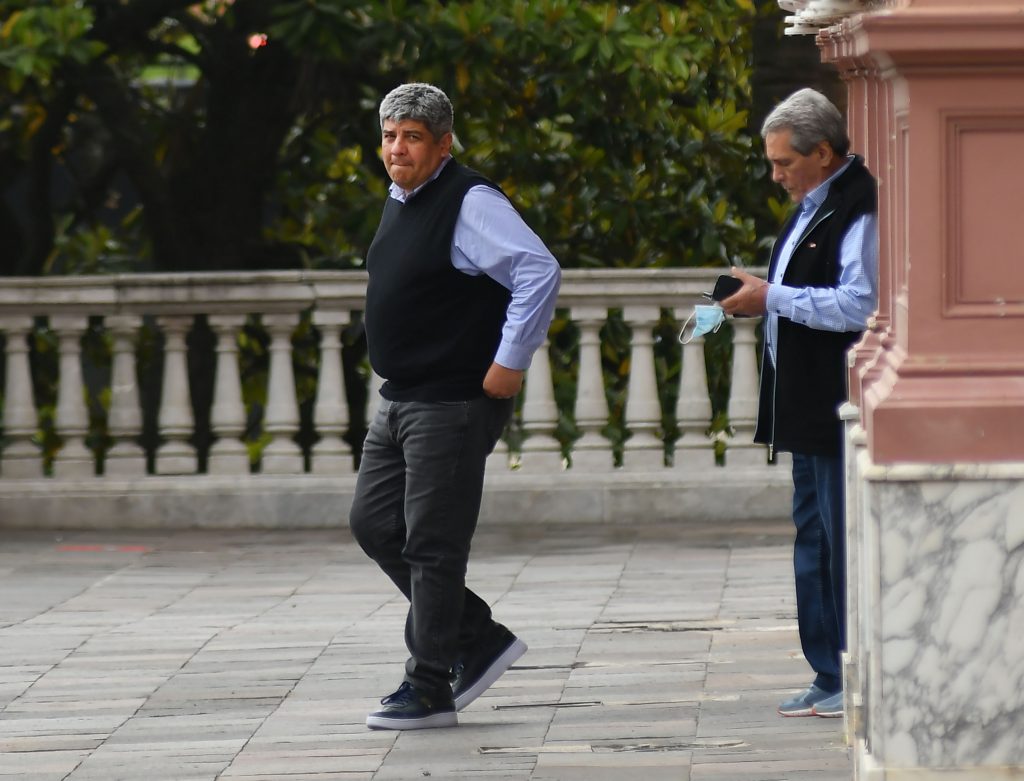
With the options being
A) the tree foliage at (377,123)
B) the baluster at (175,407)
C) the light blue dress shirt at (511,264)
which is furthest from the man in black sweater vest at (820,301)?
the baluster at (175,407)

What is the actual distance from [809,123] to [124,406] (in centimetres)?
520

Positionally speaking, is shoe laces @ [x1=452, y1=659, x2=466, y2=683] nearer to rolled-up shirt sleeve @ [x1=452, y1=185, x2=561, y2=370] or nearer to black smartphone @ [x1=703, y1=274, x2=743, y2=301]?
rolled-up shirt sleeve @ [x1=452, y1=185, x2=561, y2=370]

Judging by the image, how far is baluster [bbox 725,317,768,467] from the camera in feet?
33.3

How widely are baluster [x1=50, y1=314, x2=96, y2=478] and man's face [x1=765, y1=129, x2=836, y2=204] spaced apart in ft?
16.6

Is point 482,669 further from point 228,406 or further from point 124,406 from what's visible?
point 124,406

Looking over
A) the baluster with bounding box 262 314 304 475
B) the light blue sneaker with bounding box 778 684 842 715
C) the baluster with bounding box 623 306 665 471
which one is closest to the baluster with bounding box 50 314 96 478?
the baluster with bounding box 262 314 304 475

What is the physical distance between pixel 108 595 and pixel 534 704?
2.71 metres

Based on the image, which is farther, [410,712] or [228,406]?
[228,406]

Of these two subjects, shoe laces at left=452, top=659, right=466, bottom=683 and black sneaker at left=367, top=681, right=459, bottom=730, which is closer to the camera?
black sneaker at left=367, top=681, right=459, bottom=730

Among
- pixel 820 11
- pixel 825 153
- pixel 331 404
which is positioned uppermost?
pixel 820 11

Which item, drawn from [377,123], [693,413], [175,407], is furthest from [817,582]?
[377,123]

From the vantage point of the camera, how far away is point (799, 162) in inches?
233

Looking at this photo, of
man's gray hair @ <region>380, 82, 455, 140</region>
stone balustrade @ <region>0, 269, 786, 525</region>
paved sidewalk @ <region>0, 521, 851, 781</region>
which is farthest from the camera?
stone balustrade @ <region>0, 269, 786, 525</region>

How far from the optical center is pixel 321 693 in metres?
6.57
